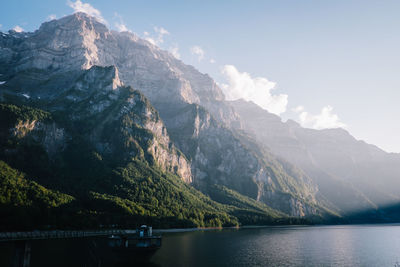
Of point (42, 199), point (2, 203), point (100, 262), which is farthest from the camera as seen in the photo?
point (42, 199)

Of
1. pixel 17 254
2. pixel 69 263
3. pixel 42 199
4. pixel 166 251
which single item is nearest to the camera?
pixel 17 254

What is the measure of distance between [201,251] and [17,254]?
2333 inches

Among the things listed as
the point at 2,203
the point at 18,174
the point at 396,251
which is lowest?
the point at 396,251

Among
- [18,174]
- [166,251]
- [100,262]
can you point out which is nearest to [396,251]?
[166,251]

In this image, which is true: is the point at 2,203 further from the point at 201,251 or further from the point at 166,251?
the point at 201,251

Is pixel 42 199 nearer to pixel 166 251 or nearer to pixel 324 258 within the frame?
pixel 166 251

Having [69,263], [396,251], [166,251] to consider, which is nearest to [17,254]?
[69,263]

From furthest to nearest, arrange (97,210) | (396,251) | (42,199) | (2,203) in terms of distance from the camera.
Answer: (97,210)
(42,199)
(2,203)
(396,251)

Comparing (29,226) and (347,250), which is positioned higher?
(29,226)

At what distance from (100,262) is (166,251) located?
26.6 meters

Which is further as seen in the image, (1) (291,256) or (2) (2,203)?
(2) (2,203)

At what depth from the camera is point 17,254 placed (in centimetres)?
6328

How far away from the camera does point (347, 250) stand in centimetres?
12712

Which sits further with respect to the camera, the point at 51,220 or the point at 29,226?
the point at 51,220
